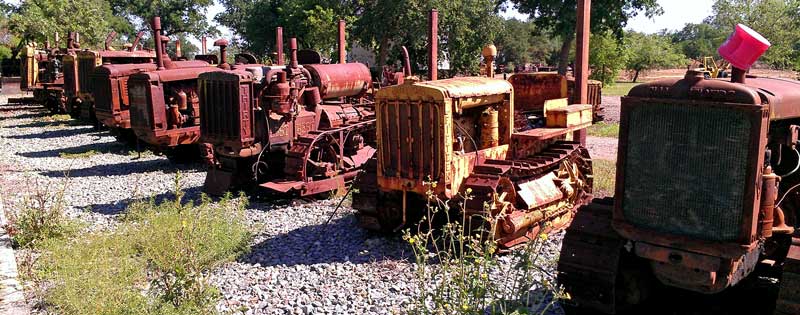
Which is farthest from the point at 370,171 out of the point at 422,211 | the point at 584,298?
the point at 584,298

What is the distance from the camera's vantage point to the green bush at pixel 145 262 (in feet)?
15.8

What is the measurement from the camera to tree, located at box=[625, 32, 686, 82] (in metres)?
46.0

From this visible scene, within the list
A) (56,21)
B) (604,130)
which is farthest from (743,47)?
(56,21)

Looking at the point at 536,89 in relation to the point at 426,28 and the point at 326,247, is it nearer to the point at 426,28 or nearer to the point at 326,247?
the point at 326,247

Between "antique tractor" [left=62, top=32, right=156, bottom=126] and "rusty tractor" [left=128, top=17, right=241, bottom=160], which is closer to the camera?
"rusty tractor" [left=128, top=17, right=241, bottom=160]

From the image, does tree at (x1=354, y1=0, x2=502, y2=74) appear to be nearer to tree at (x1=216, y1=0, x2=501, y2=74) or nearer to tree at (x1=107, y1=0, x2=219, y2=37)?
tree at (x1=216, y1=0, x2=501, y2=74)

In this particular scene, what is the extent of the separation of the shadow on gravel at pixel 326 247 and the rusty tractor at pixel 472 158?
0.22m

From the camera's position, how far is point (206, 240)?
6.31 m

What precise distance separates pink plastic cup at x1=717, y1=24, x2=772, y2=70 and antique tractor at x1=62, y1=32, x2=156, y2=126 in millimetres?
13614

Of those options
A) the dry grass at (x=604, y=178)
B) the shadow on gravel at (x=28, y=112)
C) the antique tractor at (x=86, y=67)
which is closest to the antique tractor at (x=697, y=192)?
the dry grass at (x=604, y=178)

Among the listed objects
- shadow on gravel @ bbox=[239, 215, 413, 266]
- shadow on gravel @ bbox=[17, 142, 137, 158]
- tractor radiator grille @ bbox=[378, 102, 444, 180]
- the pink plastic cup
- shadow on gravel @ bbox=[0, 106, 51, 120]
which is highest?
the pink plastic cup

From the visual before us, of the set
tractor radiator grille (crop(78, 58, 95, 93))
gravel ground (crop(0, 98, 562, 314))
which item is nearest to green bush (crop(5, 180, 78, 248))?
gravel ground (crop(0, 98, 562, 314))

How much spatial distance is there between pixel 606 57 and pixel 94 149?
2883 centimetres

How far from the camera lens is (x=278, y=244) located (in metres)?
7.11
